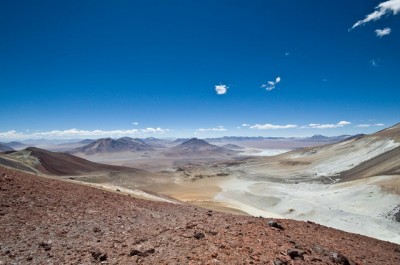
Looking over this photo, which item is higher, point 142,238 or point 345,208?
point 142,238

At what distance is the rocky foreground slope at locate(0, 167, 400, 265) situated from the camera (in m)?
7.75

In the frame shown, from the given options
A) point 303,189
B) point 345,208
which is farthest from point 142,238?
point 303,189

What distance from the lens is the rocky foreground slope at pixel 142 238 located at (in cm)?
775

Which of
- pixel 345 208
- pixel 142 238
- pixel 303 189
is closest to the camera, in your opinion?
pixel 142 238

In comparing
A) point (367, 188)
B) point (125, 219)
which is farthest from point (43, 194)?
point (367, 188)

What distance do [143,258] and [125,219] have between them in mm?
4684

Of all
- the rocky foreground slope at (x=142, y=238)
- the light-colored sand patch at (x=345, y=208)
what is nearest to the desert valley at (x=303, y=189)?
the light-colored sand patch at (x=345, y=208)

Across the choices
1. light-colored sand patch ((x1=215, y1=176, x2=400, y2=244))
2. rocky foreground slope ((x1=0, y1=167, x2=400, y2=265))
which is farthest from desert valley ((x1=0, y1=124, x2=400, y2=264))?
rocky foreground slope ((x1=0, y1=167, x2=400, y2=265))

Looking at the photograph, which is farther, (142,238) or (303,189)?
(303,189)

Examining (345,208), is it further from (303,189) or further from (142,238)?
(142,238)

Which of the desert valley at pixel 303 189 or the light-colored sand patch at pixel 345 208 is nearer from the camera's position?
the desert valley at pixel 303 189

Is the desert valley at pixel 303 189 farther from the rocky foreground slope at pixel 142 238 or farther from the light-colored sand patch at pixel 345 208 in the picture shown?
the rocky foreground slope at pixel 142 238

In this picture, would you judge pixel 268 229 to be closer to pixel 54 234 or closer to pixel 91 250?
pixel 91 250

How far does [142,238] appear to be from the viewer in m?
9.09
